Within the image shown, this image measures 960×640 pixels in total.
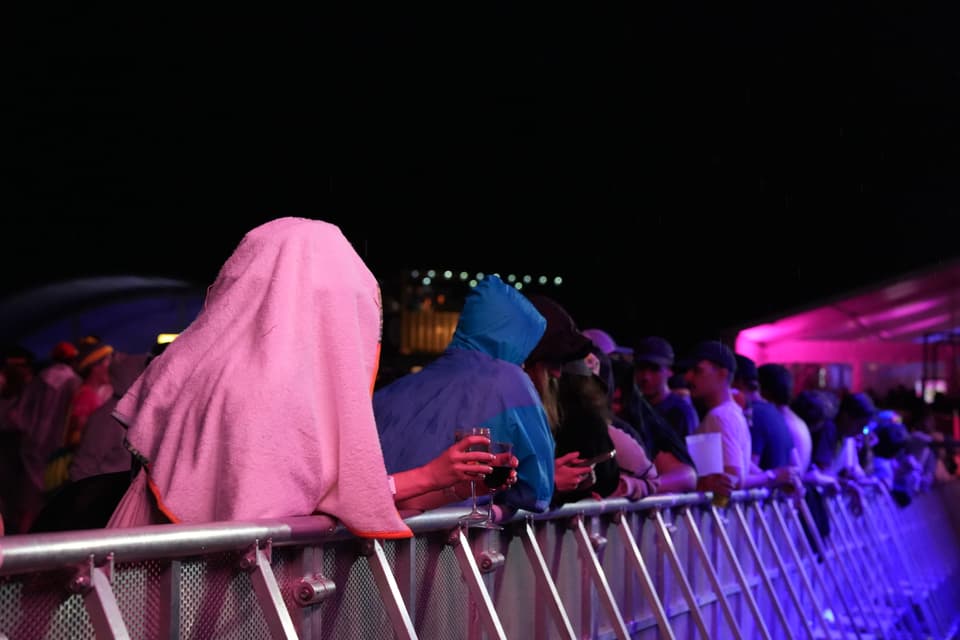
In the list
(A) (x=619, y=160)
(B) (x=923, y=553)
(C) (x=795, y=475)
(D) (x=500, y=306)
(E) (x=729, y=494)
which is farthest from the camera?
(A) (x=619, y=160)

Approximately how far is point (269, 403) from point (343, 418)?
201 millimetres

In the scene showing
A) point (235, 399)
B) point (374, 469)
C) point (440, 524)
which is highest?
point (235, 399)

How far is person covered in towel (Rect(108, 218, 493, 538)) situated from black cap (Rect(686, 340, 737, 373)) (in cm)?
615

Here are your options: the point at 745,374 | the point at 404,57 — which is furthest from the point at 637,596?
the point at 404,57

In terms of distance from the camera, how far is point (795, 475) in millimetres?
9836

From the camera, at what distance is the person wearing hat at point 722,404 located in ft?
29.1

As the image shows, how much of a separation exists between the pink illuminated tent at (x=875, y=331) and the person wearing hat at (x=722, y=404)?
16.1m

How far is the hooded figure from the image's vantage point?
450 cm

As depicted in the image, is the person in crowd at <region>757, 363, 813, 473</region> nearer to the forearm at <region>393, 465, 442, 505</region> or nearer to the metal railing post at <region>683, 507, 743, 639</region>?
the metal railing post at <region>683, 507, 743, 639</region>

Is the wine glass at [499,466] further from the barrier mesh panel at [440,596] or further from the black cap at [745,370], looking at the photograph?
the black cap at [745,370]

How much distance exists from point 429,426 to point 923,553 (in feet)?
41.9

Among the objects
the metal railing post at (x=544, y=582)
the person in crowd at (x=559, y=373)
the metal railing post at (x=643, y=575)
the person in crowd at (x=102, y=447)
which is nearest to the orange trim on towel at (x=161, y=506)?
the metal railing post at (x=544, y=582)

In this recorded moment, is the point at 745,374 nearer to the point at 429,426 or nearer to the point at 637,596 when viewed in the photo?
the point at 637,596

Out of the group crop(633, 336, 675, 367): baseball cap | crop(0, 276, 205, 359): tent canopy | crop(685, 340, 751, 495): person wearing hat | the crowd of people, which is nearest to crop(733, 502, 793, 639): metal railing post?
the crowd of people
